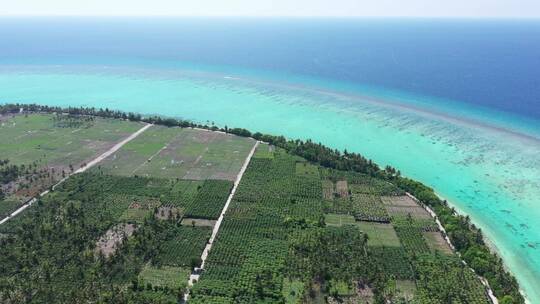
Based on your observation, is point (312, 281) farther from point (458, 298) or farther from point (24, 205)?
point (24, 205)

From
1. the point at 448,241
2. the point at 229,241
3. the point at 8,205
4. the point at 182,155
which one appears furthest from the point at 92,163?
the point at 448,241

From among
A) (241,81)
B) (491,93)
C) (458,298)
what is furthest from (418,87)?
(458,298)

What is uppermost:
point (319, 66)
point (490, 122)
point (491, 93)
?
point (319, 66)

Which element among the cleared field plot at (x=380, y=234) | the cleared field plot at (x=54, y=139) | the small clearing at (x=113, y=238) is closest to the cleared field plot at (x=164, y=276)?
the small clearing at (x=113, y=238)

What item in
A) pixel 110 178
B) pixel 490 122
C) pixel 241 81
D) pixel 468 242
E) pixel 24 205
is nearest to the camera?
pixel 468 242

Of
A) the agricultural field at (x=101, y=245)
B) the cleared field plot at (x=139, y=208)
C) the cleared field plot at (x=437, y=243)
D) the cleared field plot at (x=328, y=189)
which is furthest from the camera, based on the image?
the cleared field plot at (x=328, y=189)

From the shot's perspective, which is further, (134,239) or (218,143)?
(218,143)

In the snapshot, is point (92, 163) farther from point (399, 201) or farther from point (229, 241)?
point (399, 201)

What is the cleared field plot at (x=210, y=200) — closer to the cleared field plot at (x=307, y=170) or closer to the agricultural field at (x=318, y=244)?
the agricultural field at (x=318, y=244)
